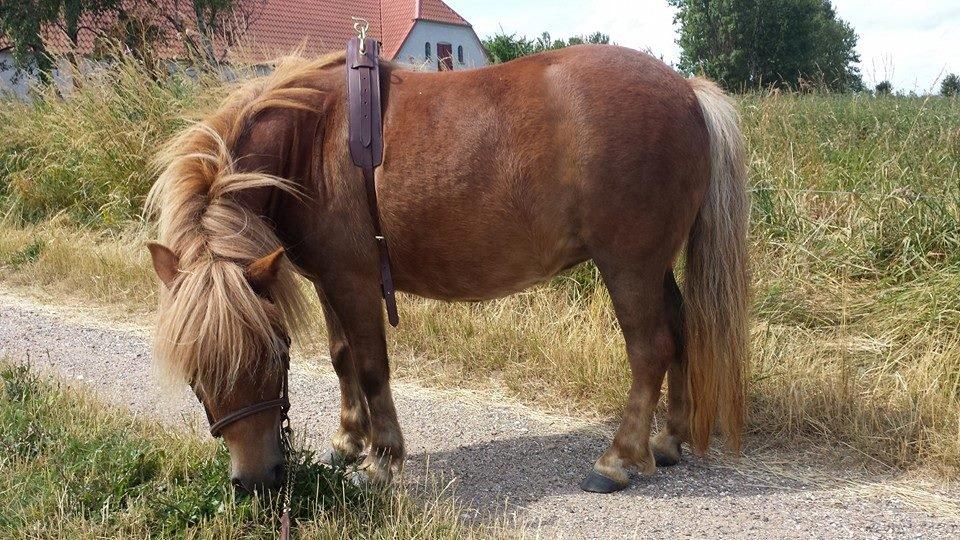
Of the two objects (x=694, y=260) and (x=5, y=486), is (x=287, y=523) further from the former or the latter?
(x=694, y=260)

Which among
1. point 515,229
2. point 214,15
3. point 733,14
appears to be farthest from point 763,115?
point 733,14

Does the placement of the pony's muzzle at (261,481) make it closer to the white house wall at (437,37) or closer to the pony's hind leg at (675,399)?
the pony's hind leg at (675,399)

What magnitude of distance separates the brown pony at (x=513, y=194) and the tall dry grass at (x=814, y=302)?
29.6 inches

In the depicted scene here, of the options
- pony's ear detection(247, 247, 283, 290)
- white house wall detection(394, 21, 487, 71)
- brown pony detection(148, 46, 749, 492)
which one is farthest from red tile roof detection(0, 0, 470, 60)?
pony's ear detection(247, 247, 283, 290)

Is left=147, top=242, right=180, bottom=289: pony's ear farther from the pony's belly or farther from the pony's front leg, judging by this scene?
the pony's belly

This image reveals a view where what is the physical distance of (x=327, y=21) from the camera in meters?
28.4

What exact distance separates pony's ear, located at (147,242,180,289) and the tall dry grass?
7.94ft

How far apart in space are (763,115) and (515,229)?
4837mm

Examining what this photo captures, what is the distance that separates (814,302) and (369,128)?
10.4ft

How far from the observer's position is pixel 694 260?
3717mm

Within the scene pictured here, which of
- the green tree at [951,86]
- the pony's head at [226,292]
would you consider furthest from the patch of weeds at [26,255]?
the green tree at [951,86]

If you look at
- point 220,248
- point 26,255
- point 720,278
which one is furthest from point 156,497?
point 26,255

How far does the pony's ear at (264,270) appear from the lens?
289 centimetres

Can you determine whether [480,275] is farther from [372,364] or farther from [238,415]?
[238,415]
